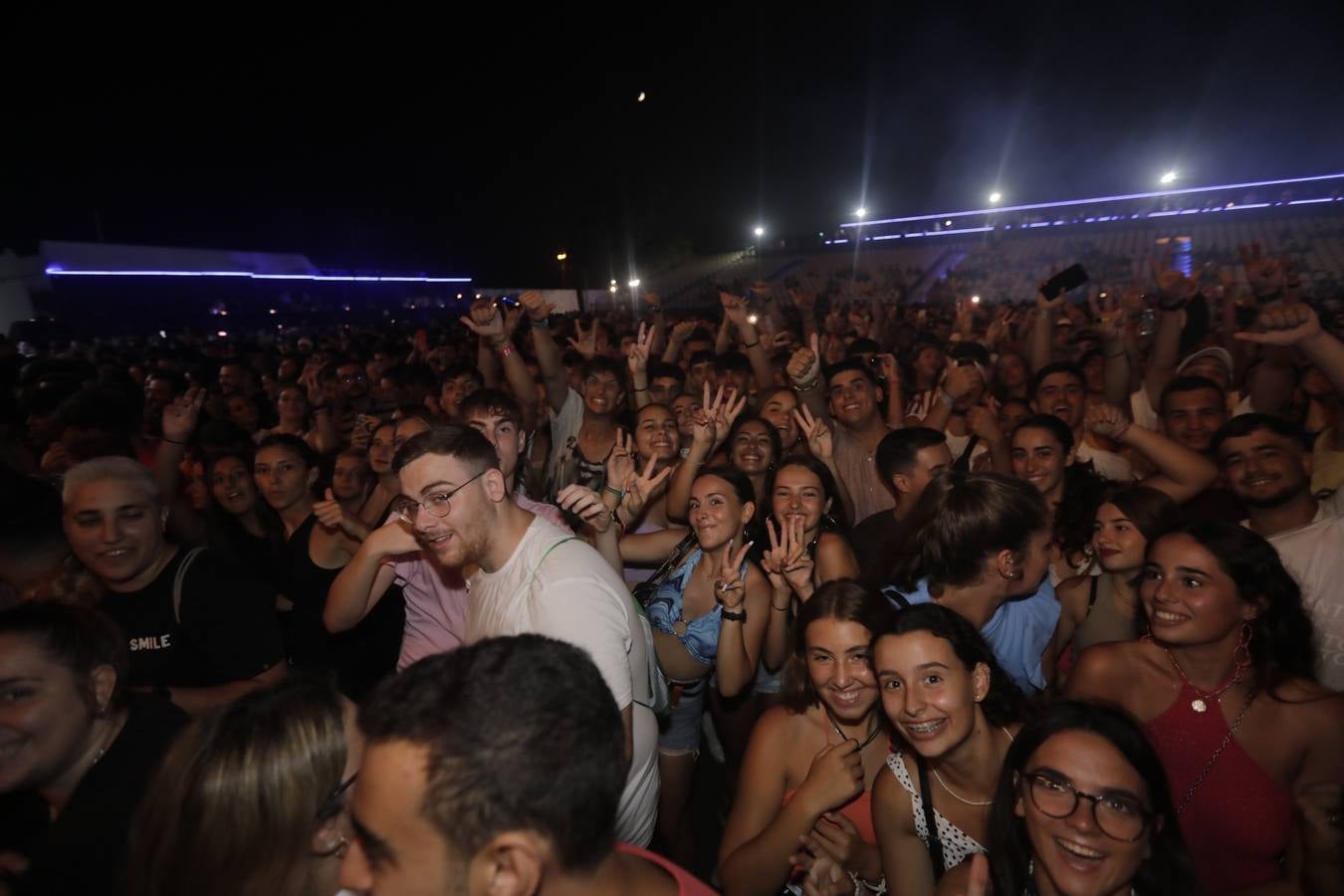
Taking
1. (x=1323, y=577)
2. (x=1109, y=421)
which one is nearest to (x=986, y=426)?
(x=1109, y=421)

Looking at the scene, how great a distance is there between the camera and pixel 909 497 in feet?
11.8

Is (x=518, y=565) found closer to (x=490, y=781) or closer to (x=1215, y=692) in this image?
(x=490, y=781)

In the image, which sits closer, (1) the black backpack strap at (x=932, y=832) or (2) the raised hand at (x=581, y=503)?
(1) the black backpack strap at (x=932, y=832)

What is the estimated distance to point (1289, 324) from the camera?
311 centimetres

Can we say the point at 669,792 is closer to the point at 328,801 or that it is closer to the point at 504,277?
the point at 328,801

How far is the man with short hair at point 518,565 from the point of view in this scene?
6.58 ft

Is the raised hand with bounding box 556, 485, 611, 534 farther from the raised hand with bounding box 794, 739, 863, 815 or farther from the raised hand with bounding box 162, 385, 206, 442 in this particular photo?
the raised hand with bounding box 162, 385, 206, 442

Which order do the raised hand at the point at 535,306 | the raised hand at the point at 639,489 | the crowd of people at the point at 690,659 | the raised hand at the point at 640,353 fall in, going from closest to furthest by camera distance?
the crowd of people at the point at 690,659
the raised hand at the point at 639,489
the raised hand at the point at 535,306
the raised hand at the point at 640,353

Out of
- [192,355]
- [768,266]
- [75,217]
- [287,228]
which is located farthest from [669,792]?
[768,266]

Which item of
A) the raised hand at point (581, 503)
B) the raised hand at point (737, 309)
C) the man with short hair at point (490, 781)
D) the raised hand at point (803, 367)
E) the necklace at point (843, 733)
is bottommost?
the necklace at point (843, 733)

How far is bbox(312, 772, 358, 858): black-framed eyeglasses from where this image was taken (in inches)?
56.2

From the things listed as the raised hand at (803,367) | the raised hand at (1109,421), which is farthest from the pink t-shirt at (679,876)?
the raised hand at (803,367)

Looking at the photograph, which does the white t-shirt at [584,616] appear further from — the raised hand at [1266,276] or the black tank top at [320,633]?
the raised hand at [1266,276]

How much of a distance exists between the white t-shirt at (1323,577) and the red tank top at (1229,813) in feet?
2.53
